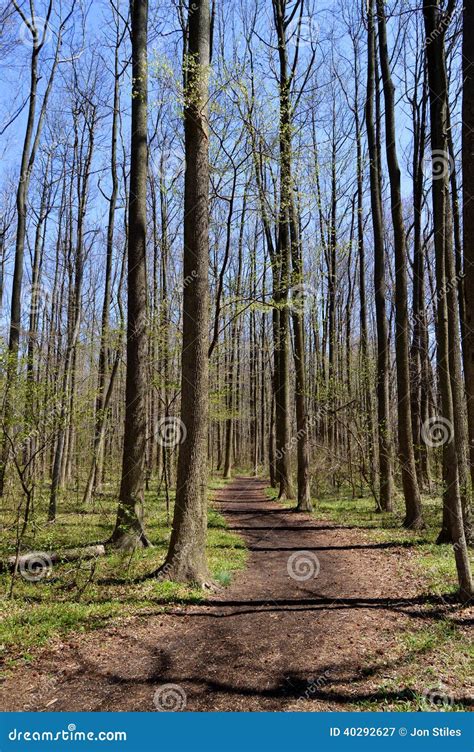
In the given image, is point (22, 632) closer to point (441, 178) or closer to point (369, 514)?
point (441, 178)

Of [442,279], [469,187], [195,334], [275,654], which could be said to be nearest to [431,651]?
[275,654]

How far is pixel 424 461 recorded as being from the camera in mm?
16750

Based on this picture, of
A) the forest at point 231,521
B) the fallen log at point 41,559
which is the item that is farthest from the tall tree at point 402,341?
the fallen log at point 41,559

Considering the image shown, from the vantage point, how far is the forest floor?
377 cm

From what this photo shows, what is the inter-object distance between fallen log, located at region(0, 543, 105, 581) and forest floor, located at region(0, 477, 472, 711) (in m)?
2.30

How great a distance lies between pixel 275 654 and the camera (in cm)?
455

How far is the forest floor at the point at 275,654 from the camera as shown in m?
3.77

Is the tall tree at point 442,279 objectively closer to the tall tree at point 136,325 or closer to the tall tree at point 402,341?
the tall tree at point 402,341

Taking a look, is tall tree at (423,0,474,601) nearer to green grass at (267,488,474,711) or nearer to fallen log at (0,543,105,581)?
green grass at (267,488,474,711)

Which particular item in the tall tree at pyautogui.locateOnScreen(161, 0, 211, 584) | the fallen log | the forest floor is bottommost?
the forest floor

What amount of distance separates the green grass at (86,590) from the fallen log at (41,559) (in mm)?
134

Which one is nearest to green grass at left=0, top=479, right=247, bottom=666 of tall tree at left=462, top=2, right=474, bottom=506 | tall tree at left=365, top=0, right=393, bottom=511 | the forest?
the forest

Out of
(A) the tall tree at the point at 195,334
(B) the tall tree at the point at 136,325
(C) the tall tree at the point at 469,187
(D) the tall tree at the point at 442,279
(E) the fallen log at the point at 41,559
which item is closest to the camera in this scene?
(C) the tall tree at the point at 469,187

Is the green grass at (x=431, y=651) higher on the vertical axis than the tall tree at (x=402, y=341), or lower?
lower
